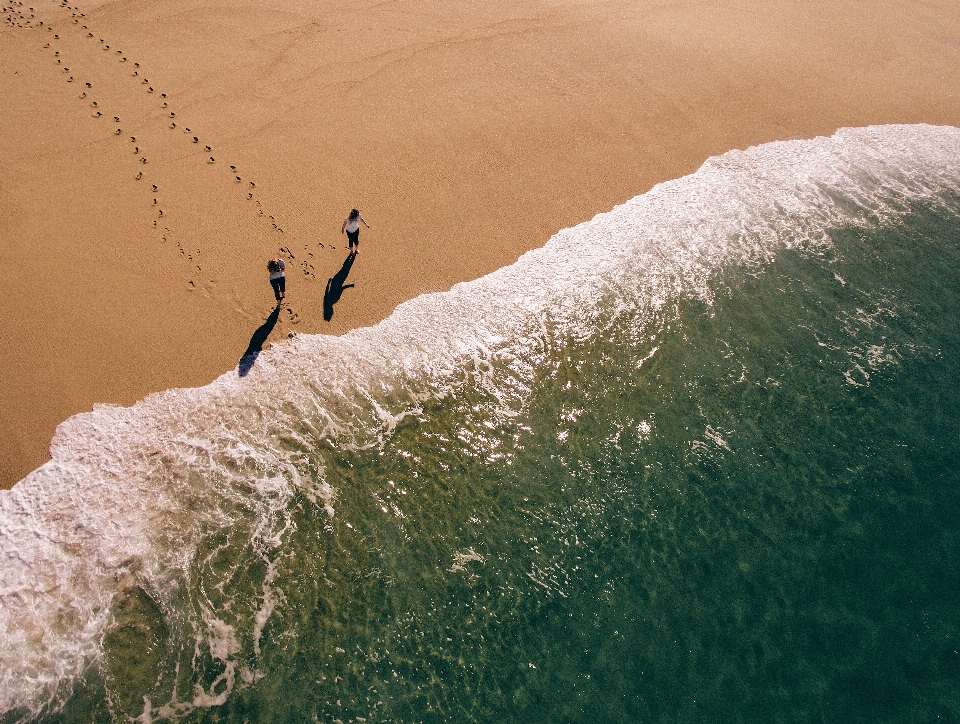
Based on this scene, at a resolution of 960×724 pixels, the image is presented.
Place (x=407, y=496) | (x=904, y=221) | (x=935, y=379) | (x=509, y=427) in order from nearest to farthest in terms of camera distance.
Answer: (x=407, y=496)
(x=509, y=427)
(x=935, y=379)
(x=904, y=221)

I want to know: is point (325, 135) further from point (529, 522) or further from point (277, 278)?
point (529, 522)

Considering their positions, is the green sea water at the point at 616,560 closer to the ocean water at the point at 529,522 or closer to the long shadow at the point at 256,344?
the ocean water at the point at 529,522

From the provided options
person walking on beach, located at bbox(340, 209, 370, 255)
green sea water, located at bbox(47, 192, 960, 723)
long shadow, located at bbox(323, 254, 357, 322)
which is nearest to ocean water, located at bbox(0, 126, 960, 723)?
green sea water, located at bbox(47, 192, 960, 723)

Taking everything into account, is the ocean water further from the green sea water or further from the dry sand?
the dry sand

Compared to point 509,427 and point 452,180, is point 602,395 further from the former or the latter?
point 452,180

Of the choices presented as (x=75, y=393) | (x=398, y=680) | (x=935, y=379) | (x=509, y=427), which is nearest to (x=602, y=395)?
(x=509, y=427)

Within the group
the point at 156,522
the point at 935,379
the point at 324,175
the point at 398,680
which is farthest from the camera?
the point at 324,175
